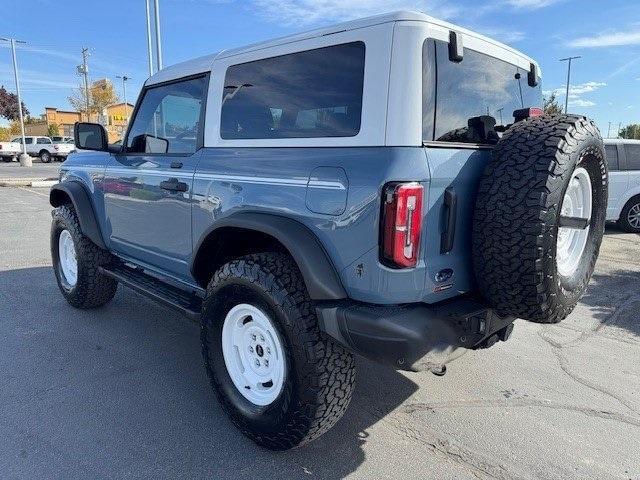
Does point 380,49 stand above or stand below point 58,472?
above

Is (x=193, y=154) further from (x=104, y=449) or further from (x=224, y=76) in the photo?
(x=104, y=449)

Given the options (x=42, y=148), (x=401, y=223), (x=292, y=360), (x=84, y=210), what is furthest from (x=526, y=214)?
(x=42, y=148)

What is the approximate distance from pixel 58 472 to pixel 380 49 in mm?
2489

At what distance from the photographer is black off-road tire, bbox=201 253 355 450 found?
2.17 meters

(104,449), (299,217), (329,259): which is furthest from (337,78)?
(104,449)

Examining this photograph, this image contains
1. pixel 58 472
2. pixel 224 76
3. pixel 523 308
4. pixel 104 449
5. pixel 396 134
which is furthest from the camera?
pixel 224 76

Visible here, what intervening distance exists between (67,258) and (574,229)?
4.42m

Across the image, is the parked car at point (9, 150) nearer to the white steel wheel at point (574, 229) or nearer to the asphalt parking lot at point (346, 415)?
the asphalt parking lot at point (346, 415)

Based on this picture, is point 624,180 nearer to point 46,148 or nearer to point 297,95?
point 297,95

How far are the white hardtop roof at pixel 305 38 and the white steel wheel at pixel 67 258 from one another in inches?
74.6

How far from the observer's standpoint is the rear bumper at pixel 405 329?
1.96m

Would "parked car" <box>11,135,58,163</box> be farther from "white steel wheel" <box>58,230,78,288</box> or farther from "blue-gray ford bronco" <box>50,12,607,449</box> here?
"blue-gray ford bronco" <box>50,12,607,449</box>

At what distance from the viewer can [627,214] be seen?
8.91m

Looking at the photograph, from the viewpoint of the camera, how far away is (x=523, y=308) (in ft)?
6.98
